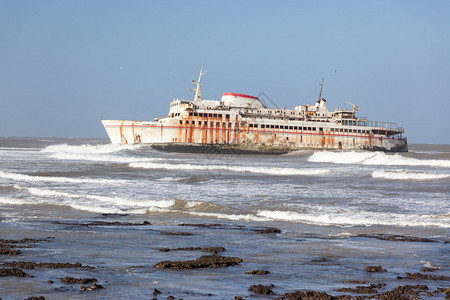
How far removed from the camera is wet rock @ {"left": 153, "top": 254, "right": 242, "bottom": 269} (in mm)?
7770

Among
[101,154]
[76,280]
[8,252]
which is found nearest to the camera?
[76,280]

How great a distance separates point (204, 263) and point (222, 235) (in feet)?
9.57

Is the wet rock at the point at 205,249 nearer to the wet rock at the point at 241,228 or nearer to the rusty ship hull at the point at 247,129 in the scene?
the wet rock at the point at 241,228

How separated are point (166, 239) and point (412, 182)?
19719 millimetres

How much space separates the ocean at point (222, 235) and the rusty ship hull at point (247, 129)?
1378 inches

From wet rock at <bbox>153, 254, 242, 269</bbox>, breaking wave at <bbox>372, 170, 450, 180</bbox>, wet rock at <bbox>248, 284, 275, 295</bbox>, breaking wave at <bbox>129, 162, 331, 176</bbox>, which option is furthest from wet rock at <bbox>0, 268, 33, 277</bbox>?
breaking wave at <bbox>129, 162, 331, 176</bbox>

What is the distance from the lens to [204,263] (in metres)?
7.98

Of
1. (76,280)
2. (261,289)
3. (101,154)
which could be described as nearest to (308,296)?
(261,289)

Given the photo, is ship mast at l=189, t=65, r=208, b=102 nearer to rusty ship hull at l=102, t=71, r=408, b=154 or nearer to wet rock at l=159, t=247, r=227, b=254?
rusty ship hull at l=102, t=71, r=408, b=154

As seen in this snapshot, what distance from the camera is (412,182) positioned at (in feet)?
86.6

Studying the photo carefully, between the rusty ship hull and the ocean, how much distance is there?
3499 centimetres

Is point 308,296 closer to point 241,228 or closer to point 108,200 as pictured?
point 241,228

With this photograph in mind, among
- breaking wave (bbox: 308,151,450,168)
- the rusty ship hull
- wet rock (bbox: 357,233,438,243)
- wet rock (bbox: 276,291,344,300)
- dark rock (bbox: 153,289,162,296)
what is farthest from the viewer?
the rusty ship hull

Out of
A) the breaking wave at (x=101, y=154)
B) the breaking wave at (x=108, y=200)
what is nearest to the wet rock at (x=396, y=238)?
the breaking wave at (x=108, y=200)
